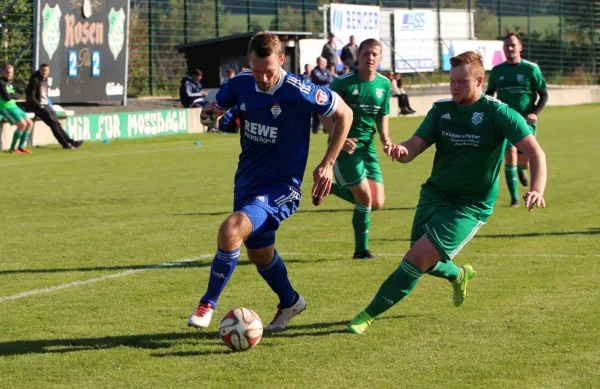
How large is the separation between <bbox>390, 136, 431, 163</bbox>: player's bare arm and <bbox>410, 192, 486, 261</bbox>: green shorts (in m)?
0.37

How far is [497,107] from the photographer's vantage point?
659 cm

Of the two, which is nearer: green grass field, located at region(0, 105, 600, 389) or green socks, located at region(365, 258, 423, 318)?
green grass field, located at region(0, 105, 600, 389)

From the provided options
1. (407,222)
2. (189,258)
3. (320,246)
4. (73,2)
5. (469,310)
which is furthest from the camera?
(73,2)

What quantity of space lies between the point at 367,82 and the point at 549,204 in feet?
14.6

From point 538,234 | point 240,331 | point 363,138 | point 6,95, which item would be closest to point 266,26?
point 6,95

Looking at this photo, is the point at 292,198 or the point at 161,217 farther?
the point at 161,217

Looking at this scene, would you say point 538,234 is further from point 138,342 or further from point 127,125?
point 127,125

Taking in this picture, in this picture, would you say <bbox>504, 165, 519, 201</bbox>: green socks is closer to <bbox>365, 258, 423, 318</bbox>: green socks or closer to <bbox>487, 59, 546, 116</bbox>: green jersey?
<bbox>487, 59, 546, 116</bbox>: green jersey

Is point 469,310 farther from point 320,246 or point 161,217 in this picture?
A: point 161,217

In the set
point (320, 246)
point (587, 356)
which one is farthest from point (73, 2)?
point (587, 356)

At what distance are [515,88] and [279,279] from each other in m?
7.37

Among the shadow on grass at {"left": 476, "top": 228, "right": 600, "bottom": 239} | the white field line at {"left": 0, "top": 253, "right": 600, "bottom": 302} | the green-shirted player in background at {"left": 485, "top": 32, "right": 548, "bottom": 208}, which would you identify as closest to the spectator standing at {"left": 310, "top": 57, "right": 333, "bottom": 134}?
the green-shirted player in background at {"left": 485, "top": 32, "right": 548, "bottom": 208}

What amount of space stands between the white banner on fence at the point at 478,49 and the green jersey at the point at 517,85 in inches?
1159

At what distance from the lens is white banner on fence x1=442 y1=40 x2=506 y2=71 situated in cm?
4341
